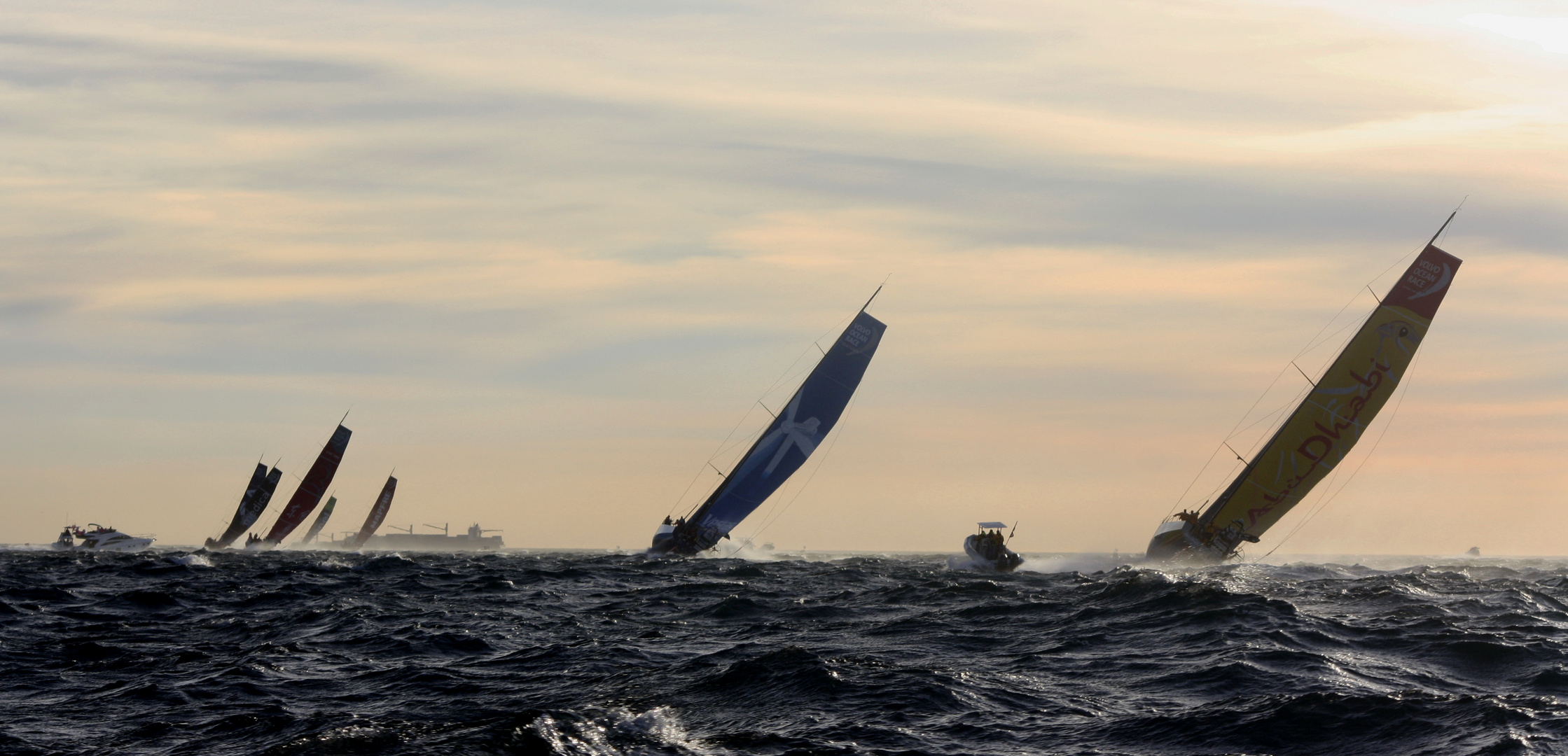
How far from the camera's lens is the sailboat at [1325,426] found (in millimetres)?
45438

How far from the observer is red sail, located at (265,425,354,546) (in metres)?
87.2

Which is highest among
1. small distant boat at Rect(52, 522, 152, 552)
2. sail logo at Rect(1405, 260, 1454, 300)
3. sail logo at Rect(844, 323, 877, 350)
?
sail logo at Rect(1405, 260, 1454, 300)

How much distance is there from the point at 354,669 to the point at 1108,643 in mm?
11725

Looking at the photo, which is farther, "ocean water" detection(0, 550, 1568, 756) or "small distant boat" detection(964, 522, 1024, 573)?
"small distant boat" detection(964, 522, 1024, 573)

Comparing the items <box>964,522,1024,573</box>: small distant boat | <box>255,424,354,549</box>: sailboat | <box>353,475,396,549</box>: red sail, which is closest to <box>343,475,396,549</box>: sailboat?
<box>353,475,396,549</box>: red sail

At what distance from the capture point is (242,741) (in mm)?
12047

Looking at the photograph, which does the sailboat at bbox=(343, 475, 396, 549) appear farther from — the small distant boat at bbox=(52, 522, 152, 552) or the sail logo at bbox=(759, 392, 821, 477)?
the sail logo at bbox=(759, 392, 821, 477)

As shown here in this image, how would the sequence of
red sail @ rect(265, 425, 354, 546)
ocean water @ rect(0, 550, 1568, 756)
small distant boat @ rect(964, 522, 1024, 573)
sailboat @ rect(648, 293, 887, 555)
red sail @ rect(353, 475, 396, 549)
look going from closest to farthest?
ocean water @ rect(0, 550, 1568, 756) → small distant boat @ rect(964, 522, 1024, 573) → sailboat @ rect(648, 293, 887, 555) → red sail @ rect(265, 425, 354, 546) → red sail @ rect(353, 475, 396, 549)

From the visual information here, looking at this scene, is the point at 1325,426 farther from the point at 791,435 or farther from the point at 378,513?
the point at 378,513

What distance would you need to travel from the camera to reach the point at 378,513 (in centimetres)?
11588

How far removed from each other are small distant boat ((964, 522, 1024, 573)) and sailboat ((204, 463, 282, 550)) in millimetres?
61730

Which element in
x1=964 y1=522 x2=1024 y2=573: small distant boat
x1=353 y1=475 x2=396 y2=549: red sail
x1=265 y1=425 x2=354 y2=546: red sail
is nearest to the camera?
x1=964 y1=522 x2=1024 y2=573: small distant boat

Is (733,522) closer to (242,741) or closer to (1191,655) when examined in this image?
(1191,655)

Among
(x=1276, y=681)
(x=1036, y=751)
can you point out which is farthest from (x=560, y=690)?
(x=1276, y=681)
